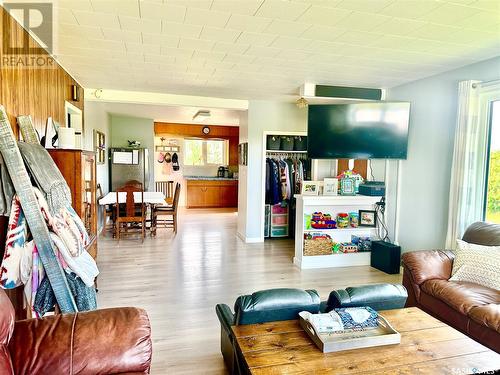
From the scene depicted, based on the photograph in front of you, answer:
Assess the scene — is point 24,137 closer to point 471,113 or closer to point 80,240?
point 80,240

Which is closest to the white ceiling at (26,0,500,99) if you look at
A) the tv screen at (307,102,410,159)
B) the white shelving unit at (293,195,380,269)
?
the tv screen at (307,102,410,159)

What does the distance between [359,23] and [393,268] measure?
3.00 m

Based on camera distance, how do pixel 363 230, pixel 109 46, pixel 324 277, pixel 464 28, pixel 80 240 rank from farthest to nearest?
pixel 363 230
pixel 324 277
pixel 109 46
pixel 464 28
pixel 80 240

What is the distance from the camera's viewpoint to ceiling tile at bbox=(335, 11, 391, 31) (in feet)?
7.51

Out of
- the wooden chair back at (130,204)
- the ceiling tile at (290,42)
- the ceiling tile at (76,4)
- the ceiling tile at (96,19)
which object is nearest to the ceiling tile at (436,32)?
the ceiling tile at (290,42)

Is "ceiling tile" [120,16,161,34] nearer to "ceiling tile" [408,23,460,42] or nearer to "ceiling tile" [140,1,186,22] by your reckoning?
"ceiling tile" [140,1,186,22]

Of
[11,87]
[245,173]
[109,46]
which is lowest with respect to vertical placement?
[245,173]

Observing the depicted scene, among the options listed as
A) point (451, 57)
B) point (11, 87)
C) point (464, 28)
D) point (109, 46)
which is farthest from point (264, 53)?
point (11, 87)

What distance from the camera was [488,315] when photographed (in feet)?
6.71

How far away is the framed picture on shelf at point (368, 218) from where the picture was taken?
4.49 metres

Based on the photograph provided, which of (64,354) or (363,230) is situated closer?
(64,354)

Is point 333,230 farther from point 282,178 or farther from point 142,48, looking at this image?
point 142,48

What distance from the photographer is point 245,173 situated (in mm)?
5637

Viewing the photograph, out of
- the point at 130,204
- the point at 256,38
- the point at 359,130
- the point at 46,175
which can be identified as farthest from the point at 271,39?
the point at 130,204
